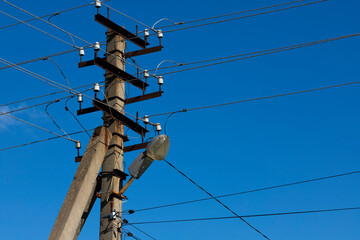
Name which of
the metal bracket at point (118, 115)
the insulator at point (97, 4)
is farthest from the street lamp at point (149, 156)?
the insulator at point (97, 4)

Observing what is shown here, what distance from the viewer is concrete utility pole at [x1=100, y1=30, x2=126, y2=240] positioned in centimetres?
1388

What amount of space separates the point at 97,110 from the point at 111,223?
2611 mm

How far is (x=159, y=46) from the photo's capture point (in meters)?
16.2

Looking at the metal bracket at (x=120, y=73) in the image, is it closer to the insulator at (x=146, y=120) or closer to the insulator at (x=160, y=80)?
the insulator at (x=160, y=80)

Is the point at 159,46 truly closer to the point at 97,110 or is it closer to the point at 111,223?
the point at 97,110

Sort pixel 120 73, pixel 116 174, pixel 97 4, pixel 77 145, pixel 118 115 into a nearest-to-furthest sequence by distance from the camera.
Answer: pixel 116 174 < pixel 118 115 < pixel 120 73 < pixel 77 145 < pixel 97 4

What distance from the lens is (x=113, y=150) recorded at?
1458cm

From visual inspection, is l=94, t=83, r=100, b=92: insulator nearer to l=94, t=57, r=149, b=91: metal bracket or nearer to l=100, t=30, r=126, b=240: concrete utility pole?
l=100, t=30, r=126, b=240: concrete utility pole

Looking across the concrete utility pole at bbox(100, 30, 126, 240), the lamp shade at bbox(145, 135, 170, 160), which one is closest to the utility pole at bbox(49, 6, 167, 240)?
the concrete utility pole at bbox(100, 30, 126, 240)

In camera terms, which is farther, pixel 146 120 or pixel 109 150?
pixel 146 120

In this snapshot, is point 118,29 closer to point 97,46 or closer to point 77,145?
point 97,46

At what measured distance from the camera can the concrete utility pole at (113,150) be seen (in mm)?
13875

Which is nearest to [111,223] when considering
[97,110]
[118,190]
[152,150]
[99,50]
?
[118,190]

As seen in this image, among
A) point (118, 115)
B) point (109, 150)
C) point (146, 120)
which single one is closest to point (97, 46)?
point (118, 115)
